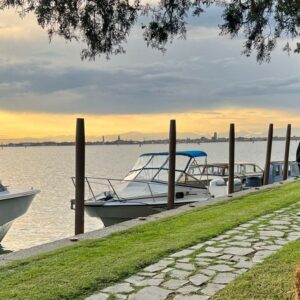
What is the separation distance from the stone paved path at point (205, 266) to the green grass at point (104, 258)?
0.19 metres

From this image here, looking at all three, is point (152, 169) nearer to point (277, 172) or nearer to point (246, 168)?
point (246, 168)

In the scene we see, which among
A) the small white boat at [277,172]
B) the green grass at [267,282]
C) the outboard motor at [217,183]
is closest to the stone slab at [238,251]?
the green grass at [267,282]

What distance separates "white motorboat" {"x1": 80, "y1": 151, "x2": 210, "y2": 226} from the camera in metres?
14.8

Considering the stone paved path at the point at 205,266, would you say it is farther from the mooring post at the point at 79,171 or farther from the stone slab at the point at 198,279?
the mooring post at the point at 79,171

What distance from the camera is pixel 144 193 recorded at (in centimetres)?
1542

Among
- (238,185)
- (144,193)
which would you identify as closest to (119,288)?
(144,193)

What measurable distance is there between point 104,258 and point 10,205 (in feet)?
28.2

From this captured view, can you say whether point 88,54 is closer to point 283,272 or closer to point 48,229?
point 283,272

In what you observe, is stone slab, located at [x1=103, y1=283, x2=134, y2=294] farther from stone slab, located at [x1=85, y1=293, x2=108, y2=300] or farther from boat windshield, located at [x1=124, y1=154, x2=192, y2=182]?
boat windshield, located at [x1=124, y1=154, x2=192, y2=182]

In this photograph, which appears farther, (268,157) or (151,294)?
A: (268,157)

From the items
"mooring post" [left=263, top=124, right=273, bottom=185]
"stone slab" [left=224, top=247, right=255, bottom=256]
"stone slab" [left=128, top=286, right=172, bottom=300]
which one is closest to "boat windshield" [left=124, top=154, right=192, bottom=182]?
"mooring post" [left=263, top=124, right=273, bottom=185]

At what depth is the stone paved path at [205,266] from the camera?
4.69 metres

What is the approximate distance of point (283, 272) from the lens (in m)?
5.29

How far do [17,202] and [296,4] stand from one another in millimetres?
11612
